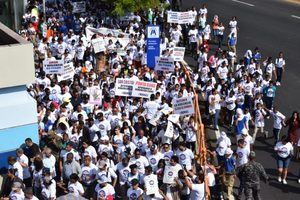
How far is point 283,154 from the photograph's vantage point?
48.8 feet

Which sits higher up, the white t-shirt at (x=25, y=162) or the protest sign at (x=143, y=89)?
the protest sign at (x=143, y=89)

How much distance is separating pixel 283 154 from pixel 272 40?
15.9 metres

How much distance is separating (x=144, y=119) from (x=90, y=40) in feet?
27.2

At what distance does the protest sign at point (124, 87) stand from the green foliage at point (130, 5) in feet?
29.5

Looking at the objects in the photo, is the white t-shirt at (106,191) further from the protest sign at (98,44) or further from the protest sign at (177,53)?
the protest sign at (98,44)

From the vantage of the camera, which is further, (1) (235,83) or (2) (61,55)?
(2) (61,55)

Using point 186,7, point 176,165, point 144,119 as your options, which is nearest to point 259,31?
point 186,7

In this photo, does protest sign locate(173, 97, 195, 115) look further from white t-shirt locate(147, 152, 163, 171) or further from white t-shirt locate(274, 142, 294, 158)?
white t-shirt locate(274, 142, 294, 158)

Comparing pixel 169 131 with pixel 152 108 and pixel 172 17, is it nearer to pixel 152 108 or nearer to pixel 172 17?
pixel 152 108

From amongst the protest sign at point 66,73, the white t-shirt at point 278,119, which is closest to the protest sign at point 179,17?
the protest sign at point 66,73

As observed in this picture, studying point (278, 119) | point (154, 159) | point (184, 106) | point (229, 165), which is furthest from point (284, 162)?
point (154, 159)

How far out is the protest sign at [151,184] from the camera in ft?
40.7

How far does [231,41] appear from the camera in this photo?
2594 centimetres

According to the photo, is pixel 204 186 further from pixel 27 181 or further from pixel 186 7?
pixel 186 7
